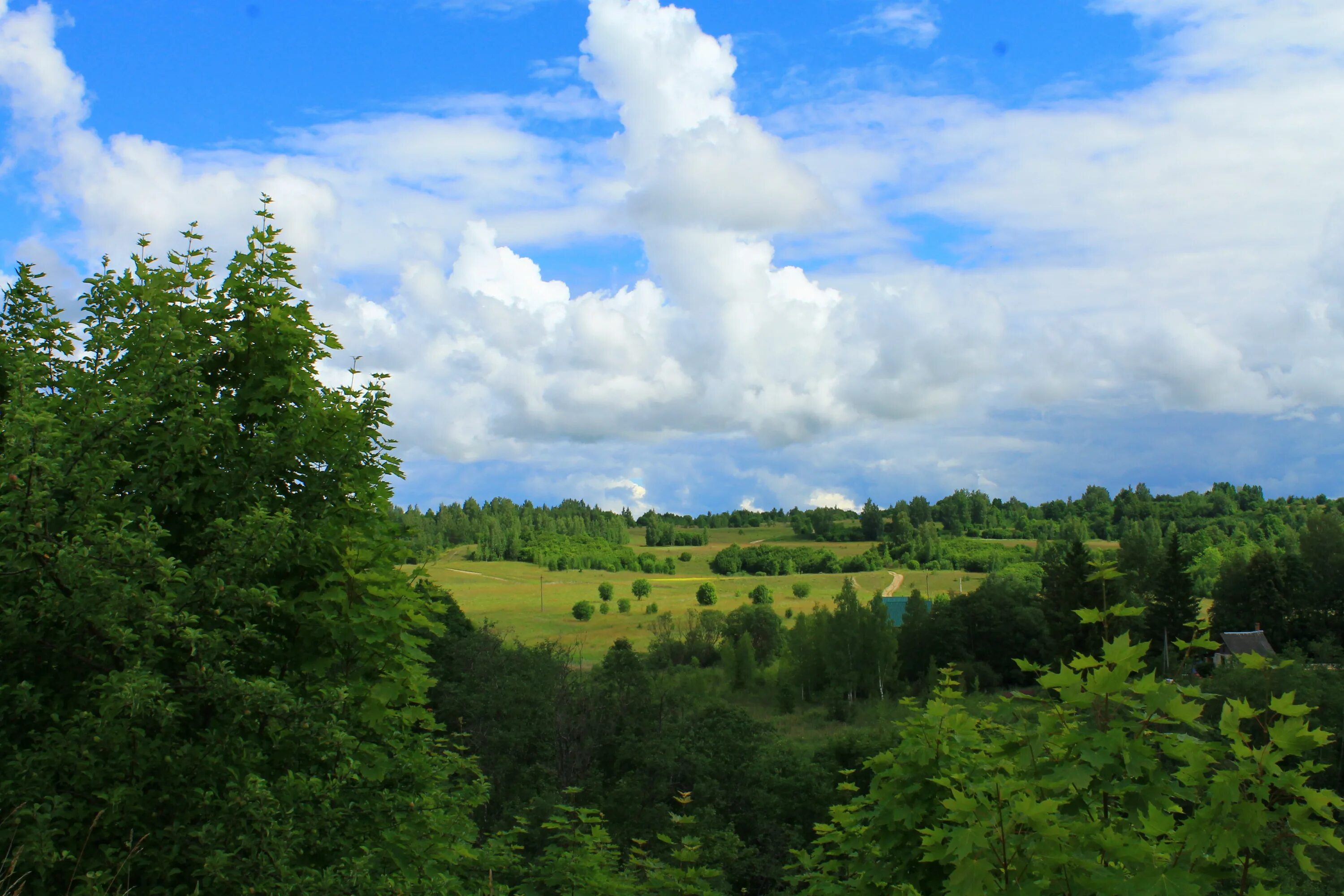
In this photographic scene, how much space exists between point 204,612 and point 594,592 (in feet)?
418

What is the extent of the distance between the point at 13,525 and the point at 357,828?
3.98m

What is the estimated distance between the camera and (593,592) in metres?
133

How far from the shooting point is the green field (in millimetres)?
106062

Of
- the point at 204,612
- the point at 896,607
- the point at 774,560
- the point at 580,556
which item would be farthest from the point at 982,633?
the point at 580,556

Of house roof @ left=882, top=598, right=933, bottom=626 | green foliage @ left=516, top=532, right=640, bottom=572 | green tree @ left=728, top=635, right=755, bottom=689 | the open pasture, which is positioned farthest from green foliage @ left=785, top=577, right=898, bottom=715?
green foliage @ left=516, top=532, right=640, bottom=572

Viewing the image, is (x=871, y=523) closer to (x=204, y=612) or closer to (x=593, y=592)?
(x=593, y=592)

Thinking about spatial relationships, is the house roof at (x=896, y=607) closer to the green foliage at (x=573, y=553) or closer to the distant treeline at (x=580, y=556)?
the distant treeline at (x=580, y=556)

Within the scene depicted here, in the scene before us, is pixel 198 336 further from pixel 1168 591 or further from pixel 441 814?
pixel 1168 591

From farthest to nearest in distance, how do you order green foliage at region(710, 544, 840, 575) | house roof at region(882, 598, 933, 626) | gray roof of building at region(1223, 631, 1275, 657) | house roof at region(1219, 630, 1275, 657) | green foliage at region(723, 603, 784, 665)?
green foliage at region(710, 544, 840, 575), house roof at region(882, 598, 933, 626), green foliage at region(723, 603, 784, 665), gray roof of building at region(1223, 631, 1275, 657), house roof at region(1219, 630, 1275, 657)

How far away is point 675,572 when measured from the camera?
16738cm

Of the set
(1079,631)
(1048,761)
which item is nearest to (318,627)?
(1048,761)

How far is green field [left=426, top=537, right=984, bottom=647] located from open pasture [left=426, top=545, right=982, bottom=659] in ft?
0.62

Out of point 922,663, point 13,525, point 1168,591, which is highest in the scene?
point 13,525

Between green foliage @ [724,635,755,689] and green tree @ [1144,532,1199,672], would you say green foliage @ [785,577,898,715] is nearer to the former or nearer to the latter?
green foliage @ [724,635,755,689]
